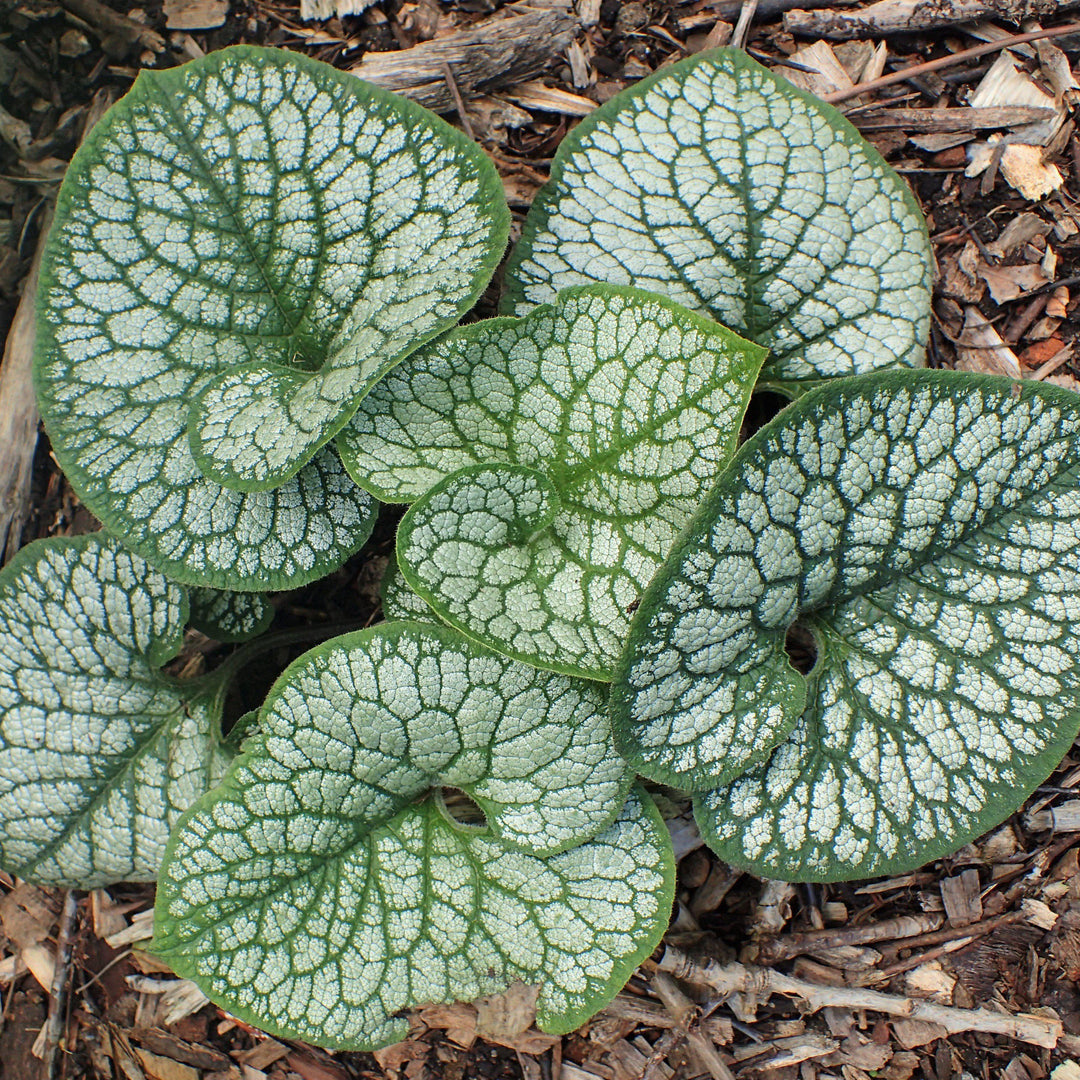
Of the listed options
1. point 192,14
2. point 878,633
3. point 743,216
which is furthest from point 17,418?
point 878,633

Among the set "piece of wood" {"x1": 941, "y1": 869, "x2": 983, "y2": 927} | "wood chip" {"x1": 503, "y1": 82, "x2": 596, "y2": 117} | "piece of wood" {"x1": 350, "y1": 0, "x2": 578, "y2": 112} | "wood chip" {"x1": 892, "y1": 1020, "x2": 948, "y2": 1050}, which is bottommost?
"wood chip" {"x1": 892, "y1": 1020, "x2": 948, "y2": 1050}

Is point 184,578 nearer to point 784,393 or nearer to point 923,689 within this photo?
point 784,393

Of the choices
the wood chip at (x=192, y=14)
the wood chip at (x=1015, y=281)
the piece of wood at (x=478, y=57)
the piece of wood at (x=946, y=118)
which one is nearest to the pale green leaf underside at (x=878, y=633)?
the wood chip at (x=1015, y=281)

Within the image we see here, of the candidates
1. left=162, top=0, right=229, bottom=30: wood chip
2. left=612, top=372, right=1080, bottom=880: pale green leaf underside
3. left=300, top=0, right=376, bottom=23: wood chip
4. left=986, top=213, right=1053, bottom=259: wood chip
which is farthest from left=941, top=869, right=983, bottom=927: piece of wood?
left=162, top=0, right=229, bottom=30: wood chip

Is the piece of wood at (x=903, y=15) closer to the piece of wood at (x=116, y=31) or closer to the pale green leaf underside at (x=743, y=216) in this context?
the pale green leaf underside at (x=743, y=216)

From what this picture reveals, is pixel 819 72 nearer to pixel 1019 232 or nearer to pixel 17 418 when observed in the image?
pixel 1019 232

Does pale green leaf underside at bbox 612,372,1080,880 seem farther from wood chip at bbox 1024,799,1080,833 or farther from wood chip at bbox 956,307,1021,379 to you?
wood chip at bbox 956,307,1021,379
